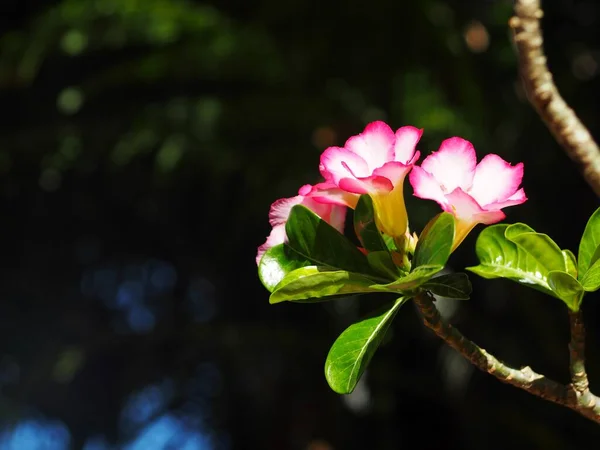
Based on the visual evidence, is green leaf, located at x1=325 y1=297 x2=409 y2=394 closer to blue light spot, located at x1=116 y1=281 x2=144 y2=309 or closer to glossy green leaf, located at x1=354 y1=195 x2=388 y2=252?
glossy green leaf, located at x1=354 y1=195 x2=388 y2=252

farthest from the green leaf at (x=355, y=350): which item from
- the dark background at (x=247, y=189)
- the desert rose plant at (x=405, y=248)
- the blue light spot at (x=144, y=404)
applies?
the blue light spot at (x=144, y=404)

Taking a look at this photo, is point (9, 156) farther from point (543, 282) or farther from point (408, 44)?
point (543, 282)

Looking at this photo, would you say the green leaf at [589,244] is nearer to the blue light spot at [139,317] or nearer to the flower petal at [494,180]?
the flower petal at [494,180]

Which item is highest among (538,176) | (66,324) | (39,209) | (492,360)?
(492,360)

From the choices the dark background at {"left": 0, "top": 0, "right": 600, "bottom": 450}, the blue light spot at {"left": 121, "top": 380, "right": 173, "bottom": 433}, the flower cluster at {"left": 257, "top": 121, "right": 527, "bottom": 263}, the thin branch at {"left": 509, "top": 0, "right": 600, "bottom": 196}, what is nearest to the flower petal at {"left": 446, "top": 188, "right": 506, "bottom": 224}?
the flower cluster at {"left": 257, "top": 121, "right": 527, "bottom": 263}

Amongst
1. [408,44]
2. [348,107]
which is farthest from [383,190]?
[348,107]

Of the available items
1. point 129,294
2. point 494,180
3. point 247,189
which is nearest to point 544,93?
point 494,180

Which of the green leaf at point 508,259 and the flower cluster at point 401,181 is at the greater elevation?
the flower cluster at point 401,181
